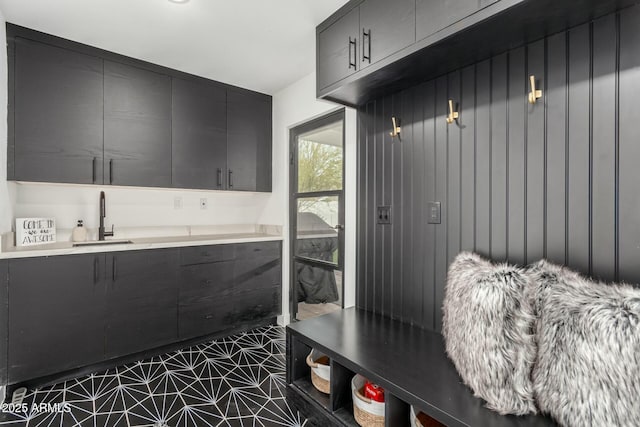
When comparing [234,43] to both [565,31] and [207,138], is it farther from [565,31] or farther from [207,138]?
[565,31]

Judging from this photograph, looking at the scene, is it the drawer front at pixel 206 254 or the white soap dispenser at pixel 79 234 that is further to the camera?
the drawer front at pixel 206 254

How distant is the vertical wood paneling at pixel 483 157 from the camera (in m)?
1.62

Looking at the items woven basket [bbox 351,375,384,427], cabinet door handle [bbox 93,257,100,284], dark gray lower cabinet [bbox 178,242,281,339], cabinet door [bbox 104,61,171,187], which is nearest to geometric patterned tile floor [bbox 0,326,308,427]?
dark gray lower cabinet [bbox 178,242,281,339]

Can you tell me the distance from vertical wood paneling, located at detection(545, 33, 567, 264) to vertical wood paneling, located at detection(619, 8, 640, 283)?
0.59 ft

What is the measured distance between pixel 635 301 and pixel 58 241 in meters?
3.46

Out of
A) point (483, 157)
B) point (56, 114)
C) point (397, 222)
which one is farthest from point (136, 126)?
point (483, 157)

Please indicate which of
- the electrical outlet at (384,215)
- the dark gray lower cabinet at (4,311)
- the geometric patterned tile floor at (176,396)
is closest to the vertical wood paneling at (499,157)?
the electrical outlet at (384,215)

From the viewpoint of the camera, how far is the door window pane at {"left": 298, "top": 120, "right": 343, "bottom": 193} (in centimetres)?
272

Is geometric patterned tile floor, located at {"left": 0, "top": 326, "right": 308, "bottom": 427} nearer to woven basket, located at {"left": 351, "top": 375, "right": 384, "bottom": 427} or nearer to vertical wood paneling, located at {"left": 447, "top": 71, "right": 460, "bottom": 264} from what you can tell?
woven basket, located at {"left": 351, "top": 375, "right": 384, "bottom": 427}

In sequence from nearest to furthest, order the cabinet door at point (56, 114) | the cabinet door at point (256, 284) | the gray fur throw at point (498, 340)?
the gray fur throw at point (498, 340) < the cabinet door at point (56, 114) < the cabinet door at point (256, 284)

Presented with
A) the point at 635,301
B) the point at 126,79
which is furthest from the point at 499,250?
the point at 126,79

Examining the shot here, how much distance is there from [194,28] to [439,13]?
163 centimetres

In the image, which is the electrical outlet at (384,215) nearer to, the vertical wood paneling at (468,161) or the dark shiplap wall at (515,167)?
the dark shiplap wall at (515,167)

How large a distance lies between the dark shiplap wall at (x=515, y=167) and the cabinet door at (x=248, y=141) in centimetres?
151
